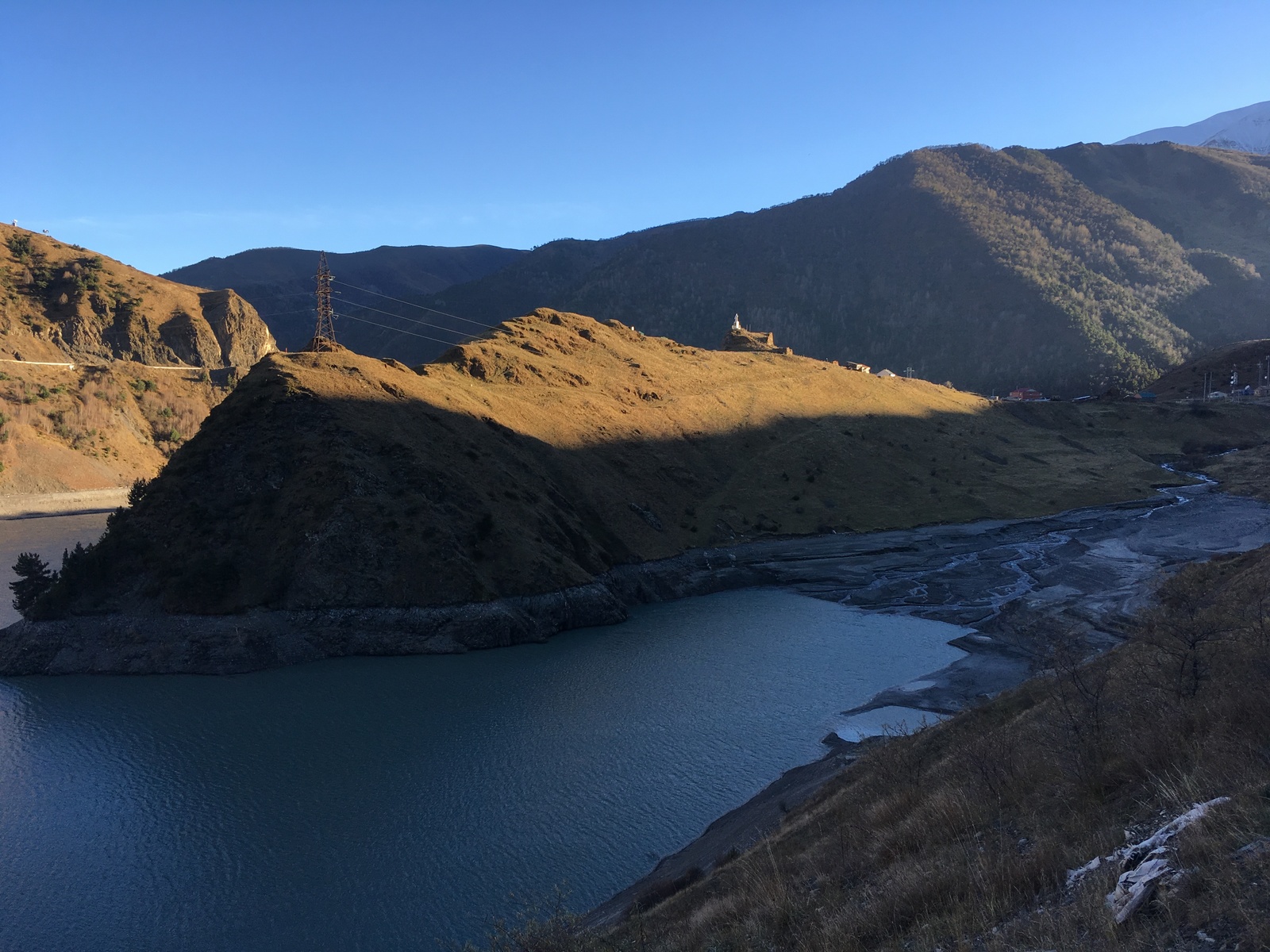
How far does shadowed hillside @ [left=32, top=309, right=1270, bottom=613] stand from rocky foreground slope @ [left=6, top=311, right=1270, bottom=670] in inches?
7.5

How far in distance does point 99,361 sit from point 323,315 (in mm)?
79709

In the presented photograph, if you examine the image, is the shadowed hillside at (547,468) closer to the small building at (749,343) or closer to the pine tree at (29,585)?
the pine tree at (29,585)

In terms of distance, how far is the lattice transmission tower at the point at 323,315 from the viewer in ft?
229

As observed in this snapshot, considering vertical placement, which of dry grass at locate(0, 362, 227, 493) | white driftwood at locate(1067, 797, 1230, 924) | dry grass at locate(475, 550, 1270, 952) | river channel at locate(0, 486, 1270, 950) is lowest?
river channel at locate(0, 486, 1270, 950)

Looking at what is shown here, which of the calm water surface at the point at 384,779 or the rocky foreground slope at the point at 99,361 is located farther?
the rocky foreground slope at the point at 99,361

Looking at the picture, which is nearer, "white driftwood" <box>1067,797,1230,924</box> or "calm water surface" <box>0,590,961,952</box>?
"white driftwood" <box>1067,797,1230,924</box>

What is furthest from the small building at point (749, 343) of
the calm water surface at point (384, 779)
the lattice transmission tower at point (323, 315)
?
the calm water surface at point (384, 779)

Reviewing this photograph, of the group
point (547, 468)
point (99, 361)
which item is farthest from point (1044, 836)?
point (99, 361)

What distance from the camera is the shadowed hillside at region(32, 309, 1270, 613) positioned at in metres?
47.0

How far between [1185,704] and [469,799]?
22755 mm

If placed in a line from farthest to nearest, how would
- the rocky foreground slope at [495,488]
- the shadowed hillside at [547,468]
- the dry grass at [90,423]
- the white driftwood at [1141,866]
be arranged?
the dry grass at [90,423], the shadowed hillside at [547,468], the rocky foreground slope at [495,488], the white driftwood at [1141,866]

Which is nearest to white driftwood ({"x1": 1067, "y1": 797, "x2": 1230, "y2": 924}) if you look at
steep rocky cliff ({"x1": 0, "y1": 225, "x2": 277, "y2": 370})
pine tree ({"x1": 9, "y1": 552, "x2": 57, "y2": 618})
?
pine tree ({"x1": 9, "y1": 552, "x2": 57, "y2": 618})

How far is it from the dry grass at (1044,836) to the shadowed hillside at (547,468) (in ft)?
112

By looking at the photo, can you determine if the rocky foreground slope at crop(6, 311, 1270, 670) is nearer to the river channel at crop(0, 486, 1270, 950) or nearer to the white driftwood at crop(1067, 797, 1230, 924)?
the river channel at crop(0, 486, 1270, 950)
